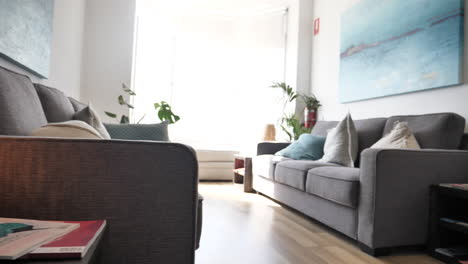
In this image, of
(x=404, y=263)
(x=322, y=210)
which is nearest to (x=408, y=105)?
(x=322, y=210)

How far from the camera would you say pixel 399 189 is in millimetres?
1742

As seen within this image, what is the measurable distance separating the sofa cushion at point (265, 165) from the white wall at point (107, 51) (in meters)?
1.92

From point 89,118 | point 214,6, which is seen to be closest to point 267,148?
point 89,118

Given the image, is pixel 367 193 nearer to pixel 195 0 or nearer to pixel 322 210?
pixel 322 210

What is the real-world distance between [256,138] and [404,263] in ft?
12.5

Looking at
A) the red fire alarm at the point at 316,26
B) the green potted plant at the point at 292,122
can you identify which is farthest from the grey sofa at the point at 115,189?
the red fire alarm at the point at 316,26

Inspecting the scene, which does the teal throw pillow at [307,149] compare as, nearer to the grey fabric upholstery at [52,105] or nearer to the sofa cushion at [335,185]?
the sofa cushion at [335,185]

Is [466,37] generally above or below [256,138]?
above

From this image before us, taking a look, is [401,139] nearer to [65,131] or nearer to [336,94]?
[336,94]

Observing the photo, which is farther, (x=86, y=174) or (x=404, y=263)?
(x=404, y=263)

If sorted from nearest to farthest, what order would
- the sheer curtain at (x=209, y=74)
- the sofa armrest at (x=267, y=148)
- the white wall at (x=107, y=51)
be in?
the sofa armrest at (x=267, y=148) < the white wall at (x=107, y=51) < the sheer curtain at (x=209, y=74)

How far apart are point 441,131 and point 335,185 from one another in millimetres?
829

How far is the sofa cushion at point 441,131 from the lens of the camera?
203 cm

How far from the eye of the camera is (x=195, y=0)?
513 cm
